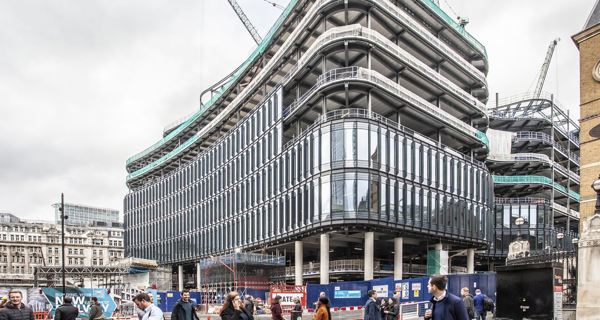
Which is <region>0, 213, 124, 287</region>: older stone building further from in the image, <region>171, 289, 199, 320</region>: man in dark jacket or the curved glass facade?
<region>171, 289, 199, 320</region>: man in dark jacket

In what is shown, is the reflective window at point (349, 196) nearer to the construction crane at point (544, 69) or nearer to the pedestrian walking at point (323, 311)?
the pedestrian walking at point (323, 311)

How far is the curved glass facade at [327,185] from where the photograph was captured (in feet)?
135

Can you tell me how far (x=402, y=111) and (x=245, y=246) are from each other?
900 inches

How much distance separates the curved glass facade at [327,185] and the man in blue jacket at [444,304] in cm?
3497

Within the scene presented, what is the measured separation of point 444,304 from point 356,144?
3562 cm

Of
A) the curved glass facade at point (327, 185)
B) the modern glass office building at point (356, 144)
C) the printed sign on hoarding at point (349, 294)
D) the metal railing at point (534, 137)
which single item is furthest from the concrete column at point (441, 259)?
the metal railing at point (534, 137)

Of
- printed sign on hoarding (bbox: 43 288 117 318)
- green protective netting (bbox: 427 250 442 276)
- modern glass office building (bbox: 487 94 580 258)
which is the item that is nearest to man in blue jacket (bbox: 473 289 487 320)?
printed sign on hoarding (bbox: 43 288 117 318)

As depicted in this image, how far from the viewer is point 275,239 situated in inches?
1978

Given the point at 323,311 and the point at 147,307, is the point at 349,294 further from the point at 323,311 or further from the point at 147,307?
the point at 147,307

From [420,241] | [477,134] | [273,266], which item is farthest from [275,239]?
[477,134]

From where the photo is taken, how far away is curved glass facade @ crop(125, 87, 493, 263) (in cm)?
4128

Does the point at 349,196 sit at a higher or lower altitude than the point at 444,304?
lower

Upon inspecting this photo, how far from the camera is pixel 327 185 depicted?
4181 centimetres

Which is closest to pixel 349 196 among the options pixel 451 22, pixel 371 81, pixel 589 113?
pixel 371 81
